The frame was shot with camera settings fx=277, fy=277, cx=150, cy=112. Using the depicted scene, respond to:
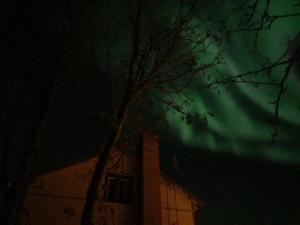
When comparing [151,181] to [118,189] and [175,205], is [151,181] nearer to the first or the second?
[118,189]

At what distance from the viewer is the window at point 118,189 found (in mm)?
15555

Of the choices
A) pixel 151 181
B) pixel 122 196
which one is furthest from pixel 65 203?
pixel 151 181

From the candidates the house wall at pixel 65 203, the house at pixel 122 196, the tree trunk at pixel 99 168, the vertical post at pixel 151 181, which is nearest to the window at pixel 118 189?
the house at pixel 122 196

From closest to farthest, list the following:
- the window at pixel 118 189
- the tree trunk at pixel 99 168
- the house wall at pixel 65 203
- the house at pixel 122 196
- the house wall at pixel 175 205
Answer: the tree trunk at pixel 99 168 → the house wall at pixel 65 203 → the house at pixel 122 196 → the window at pixel 118 189 → the house wall at pixel 175 205

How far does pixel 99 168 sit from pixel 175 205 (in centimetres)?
1096

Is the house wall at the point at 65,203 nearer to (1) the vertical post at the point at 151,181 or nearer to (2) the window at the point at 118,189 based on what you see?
(2) the window at the point at 118,189

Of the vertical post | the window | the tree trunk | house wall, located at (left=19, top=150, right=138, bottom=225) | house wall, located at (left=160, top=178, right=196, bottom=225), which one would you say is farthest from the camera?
house wall, located at (left=160, top=178, right=196, bottom=225)

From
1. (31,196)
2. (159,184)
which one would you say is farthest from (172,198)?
(31,196)

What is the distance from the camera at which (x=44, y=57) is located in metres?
8.88

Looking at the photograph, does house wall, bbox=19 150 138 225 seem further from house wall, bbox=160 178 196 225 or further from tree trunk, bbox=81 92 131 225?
tree trunk, bbox=81 92 131 225

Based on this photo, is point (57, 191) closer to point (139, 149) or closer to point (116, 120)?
point (139, 149)

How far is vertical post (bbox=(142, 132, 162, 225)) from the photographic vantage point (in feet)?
47.1

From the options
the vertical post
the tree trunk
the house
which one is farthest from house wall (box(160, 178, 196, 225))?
the tree trunk

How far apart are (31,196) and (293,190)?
1975 cm
